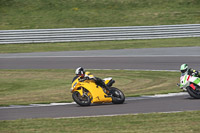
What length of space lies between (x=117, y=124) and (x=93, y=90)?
137 inches

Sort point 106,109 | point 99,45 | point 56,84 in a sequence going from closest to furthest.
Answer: point 106,109 < point 56,84 < point 99,45

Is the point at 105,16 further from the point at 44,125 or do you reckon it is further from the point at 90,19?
the point at 44,125

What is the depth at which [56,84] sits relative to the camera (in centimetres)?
1889

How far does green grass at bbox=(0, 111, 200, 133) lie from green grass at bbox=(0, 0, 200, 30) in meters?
23.5

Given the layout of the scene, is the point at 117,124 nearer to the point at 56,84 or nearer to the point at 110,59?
the point at 56,84

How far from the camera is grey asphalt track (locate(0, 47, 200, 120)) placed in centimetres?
1238

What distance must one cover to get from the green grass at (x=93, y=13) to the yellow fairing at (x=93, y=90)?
2071cm

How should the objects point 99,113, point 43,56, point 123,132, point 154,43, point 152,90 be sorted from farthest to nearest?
point 154,43, point 43,56, point 152,90, point 99,113, point 123,132

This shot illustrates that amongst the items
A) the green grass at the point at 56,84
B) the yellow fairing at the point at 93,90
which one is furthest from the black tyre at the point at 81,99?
the green grass at the point at 56,84

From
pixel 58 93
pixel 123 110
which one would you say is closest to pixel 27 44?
pixel 58 93

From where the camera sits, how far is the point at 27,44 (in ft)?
104

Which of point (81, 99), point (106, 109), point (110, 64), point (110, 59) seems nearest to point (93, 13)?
point (110, 59)

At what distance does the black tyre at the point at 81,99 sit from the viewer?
1352 centimetres

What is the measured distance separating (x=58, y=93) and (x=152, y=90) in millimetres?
3342
